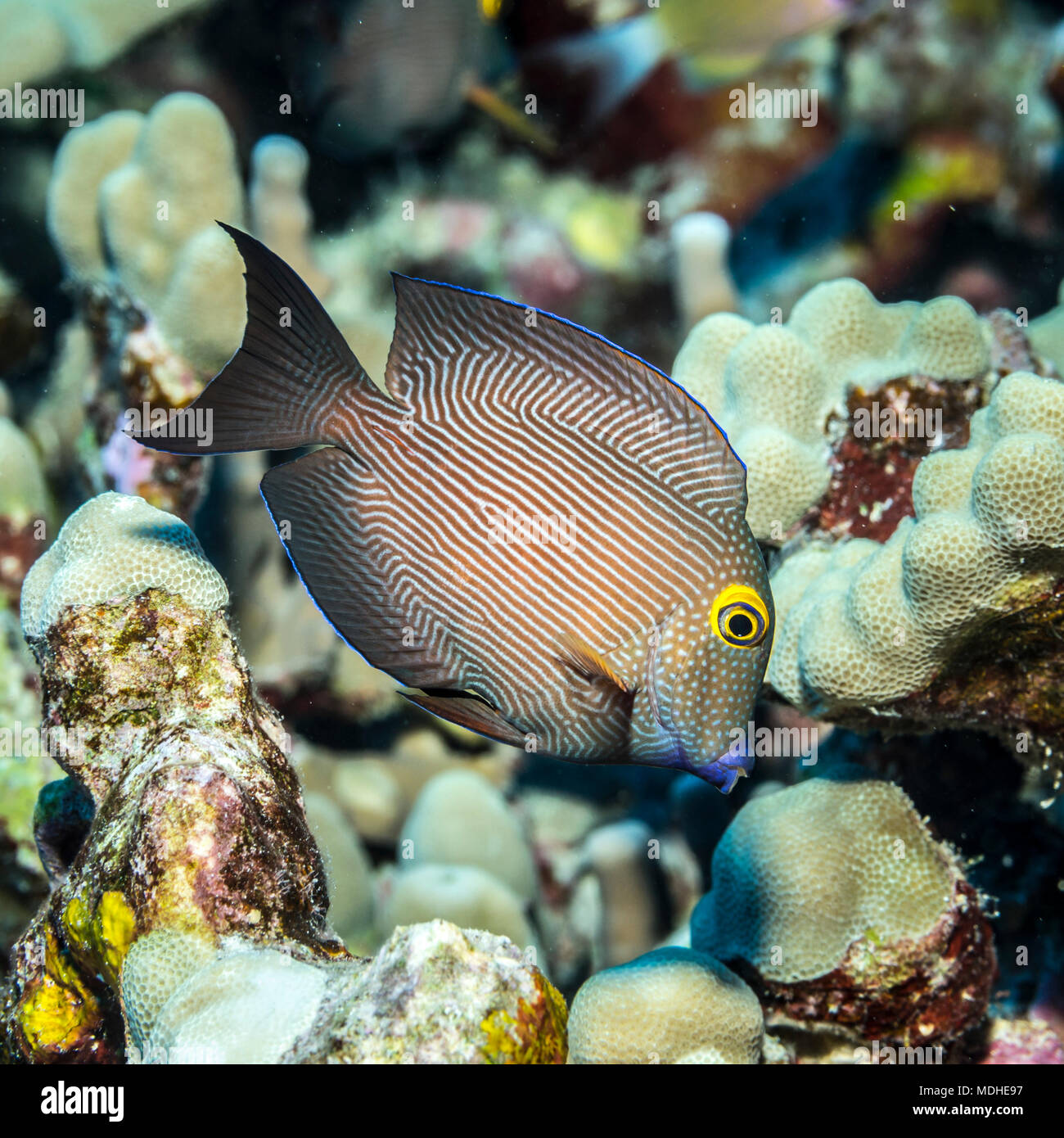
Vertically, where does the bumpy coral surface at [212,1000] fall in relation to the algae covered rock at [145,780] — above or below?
below

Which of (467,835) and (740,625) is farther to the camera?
(467,835)

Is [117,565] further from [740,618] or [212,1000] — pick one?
[740,618]

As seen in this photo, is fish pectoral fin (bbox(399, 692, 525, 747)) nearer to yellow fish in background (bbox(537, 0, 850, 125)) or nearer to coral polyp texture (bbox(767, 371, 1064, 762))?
coral polyp texture (bbox(767, 371, 1064, 762))

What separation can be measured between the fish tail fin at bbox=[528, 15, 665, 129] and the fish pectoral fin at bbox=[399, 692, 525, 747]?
383 cm

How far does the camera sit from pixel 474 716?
194 cm

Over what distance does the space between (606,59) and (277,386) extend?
359cm

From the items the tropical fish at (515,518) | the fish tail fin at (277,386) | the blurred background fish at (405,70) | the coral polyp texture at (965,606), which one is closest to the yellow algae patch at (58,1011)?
the tropical fish at (515,518)

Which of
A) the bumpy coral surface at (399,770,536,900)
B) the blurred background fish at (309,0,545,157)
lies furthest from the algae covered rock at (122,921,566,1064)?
the blurred background fish at (309,0,545,157)

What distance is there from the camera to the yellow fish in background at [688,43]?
157 inches

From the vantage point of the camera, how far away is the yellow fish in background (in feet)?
13.1

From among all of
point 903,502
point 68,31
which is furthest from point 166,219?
point 903,502

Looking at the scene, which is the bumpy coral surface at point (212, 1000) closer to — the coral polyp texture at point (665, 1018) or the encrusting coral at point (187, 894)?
the encrusting coral at point (187, 894)
